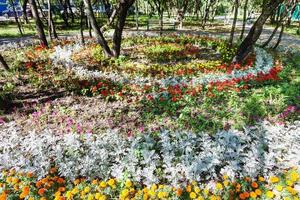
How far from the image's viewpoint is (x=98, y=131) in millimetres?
6645

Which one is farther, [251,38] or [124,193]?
[251,38]

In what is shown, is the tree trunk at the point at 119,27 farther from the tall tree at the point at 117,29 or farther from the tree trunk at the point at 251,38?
the tree trunk at the point at 251,38

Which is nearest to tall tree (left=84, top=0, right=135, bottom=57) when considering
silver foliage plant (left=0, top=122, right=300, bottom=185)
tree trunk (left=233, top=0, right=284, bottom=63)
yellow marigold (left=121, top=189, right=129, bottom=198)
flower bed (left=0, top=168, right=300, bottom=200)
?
tree trunk (left=233, top=0, right=284, bottom=63)

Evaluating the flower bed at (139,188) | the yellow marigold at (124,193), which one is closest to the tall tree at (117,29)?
the flower bed at (139,188)

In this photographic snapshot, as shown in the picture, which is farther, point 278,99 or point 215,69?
point 215,69

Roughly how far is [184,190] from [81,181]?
76.5 inches

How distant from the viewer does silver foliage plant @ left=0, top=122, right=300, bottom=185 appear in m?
4.83

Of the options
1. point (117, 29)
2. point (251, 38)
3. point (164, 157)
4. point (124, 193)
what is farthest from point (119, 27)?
point (124, 193)

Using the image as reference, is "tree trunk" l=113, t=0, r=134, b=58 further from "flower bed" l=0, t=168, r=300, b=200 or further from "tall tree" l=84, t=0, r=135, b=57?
"flower bed" l=0, t=168, r=300, b=200

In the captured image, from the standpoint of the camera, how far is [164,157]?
5.04 meters

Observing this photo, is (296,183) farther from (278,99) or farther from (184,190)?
(278,99)

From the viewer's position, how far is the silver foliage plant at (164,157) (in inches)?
190

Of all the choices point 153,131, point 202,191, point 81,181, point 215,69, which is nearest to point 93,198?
point 81,181

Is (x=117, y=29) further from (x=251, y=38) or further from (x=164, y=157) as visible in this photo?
(x=164, y=157)
